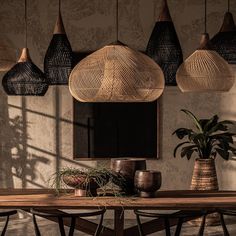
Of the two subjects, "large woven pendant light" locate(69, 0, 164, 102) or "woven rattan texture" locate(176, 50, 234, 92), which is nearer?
"large woven pendant light" locate(69, 0, 164, 102)

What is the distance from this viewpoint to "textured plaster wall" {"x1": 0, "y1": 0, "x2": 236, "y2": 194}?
7.48 metres

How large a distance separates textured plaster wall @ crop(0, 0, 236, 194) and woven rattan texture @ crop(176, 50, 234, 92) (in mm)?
3086

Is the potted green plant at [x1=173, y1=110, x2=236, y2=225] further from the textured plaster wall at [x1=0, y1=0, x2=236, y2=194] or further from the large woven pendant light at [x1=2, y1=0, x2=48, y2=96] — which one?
the large woven pendant light at [x1=2, y1=0, x2=48, y2=96]

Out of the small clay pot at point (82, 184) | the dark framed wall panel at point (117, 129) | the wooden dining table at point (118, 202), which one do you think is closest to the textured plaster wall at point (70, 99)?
the dark framed wall panel at point (117, 129)

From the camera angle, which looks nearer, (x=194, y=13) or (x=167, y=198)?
(x=167, y=198)

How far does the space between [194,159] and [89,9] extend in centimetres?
238

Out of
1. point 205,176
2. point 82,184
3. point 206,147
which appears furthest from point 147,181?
point 206,147

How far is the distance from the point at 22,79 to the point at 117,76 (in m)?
1.07

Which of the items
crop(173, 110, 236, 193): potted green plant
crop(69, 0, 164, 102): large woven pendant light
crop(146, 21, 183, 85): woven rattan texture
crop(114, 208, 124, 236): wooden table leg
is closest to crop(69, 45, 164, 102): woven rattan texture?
crop(69, 0, 164, 102): large woven pendant light

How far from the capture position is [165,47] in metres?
4.32

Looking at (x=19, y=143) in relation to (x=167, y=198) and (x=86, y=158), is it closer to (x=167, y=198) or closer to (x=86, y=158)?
(x=86, y=158)

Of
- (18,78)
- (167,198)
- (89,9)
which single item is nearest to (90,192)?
(167,198)

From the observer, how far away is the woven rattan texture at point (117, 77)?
→ 12.8 ft

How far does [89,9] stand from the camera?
7.50 metres
